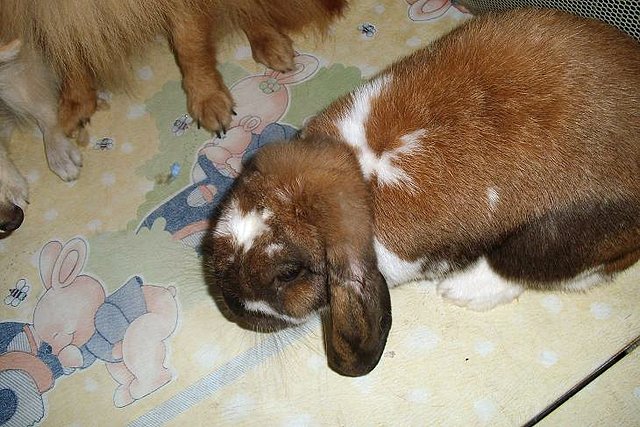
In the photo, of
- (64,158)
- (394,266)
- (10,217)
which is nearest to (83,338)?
(10,217)

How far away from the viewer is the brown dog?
1614mm

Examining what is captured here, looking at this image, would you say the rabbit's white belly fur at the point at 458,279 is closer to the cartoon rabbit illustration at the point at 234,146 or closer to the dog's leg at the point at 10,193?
the cartoon rabbit illustration at the point at 234,146

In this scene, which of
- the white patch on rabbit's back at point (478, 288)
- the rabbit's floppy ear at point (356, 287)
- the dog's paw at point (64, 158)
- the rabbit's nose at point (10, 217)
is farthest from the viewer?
the dog's paw at point (64, 158)

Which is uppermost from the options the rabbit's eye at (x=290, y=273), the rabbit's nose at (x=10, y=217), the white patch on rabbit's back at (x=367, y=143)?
the white patch on rabbit's back at (x=367, y=143)

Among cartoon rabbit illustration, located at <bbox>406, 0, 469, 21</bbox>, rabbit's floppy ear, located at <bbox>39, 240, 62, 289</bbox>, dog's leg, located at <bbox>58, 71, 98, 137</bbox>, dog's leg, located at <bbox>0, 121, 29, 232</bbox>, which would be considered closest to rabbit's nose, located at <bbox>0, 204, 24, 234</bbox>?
dog's leg, located at <bbox>0, 121, 29, 232</bbox>

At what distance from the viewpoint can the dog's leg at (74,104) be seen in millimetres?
1866

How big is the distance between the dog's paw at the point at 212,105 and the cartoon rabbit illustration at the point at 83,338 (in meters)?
0.51

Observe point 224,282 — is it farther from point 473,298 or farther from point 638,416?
point 638,416

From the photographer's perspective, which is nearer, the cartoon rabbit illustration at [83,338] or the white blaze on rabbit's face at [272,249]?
the white blaze on rabbit's face at [272,249]

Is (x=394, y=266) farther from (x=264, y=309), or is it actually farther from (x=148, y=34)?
(x=148, y=34)

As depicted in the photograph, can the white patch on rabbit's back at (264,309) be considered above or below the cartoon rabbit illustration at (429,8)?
below

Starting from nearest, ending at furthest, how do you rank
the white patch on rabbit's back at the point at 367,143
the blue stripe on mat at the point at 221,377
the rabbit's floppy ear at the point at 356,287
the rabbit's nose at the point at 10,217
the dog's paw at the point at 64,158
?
the rabbit's floppy ear at the point at 356,287 → the white patch on rabbit's back at the point at 367,143 → the blue stripe on mat at the point at 221,377 → the rabbit's nose at the point at 10,217 → the dog's paw at the point at 64,158

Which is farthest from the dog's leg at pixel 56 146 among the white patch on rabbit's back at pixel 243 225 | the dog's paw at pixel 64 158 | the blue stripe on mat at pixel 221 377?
the white patch on rabbit's back at pixel 243 225

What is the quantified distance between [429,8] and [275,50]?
1.72ft
